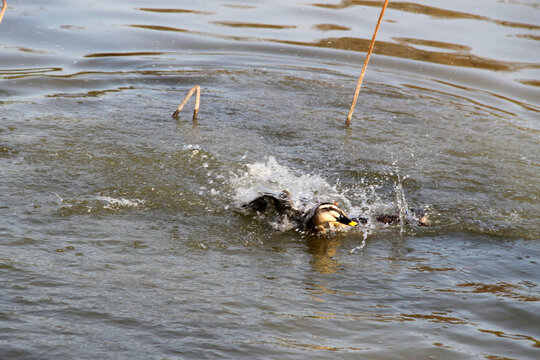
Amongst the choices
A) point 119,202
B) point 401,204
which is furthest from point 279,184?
point 119,202

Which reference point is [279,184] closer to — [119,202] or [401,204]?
[401,204]

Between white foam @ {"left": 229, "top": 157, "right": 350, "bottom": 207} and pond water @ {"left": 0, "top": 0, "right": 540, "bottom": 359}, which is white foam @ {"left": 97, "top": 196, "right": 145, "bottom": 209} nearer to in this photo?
pond water @ {"left": 0, "top": 0, "right": 540, "bottom": 359}

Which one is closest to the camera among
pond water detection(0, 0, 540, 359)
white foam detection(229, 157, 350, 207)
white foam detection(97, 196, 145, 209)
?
pond water detection(0, 0, 540, 359)

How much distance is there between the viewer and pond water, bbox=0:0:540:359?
414 cm

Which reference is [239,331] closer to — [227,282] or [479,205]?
[227,282]

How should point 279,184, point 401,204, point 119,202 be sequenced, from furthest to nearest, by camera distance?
point 279,184 → point 401,204 → point 119,202

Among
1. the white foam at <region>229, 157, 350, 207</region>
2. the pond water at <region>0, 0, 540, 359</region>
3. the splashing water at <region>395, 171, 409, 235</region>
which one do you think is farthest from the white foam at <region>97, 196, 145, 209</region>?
the splashing water at <region>395, 171, 409, 235</region>

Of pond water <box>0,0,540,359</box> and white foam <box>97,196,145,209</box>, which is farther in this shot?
white foam <box>97,196,145,209</box>

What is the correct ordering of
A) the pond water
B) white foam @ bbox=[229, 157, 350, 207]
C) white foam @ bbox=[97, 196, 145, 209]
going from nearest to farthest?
the pond water, white foam @ bbox=[97, 196, 145, 209], white foam @ bbox=[229, 157, 350, 207]

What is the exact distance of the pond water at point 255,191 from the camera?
414 centimetres

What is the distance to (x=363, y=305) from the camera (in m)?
4.50

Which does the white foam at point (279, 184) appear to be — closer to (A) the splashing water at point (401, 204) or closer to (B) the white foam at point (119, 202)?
(A) the splashing water at point (401, 204)

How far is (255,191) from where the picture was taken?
627cm

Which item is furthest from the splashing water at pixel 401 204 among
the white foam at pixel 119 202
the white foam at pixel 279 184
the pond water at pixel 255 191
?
the white foam at pixel 119 202
